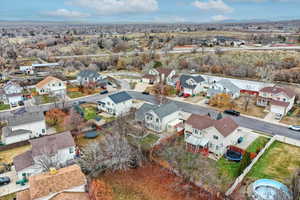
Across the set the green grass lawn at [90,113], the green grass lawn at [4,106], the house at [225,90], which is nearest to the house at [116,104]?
the green grass lawn at [90,113]

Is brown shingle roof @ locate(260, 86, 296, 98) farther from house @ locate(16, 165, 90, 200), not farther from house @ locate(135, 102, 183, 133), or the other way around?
house @ locate(16, 165, 90, 200)

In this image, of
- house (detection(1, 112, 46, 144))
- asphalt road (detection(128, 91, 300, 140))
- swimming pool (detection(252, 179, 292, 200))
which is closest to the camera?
swimming pool (detection(252, 179, 292, 200))

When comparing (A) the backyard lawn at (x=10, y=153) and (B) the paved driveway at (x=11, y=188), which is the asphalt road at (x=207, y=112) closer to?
(A) the backyard lawn at (x=10, y=153)

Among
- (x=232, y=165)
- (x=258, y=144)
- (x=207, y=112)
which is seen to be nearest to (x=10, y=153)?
(x=232, y=165)

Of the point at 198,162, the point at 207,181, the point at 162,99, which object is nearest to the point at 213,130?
the point at 198,162

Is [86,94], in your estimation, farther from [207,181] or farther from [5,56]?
[5,56]

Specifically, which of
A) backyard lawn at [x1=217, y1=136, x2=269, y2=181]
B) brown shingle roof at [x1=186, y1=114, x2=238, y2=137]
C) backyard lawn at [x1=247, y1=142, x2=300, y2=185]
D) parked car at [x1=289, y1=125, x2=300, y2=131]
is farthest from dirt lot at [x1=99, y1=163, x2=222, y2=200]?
parked car at [x1=289, y1=125, x2=300, y2=131]
